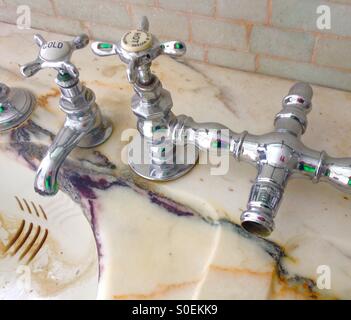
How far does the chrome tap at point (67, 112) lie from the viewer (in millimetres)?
450

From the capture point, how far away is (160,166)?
0.53m

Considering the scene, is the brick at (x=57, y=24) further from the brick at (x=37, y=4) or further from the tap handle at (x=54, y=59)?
the tap handle at (x=54, y=59)

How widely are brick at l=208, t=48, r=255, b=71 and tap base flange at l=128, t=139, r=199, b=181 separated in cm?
14

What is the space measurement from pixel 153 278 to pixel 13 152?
268 millimetres

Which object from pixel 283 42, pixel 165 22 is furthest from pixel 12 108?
pixel 283 42

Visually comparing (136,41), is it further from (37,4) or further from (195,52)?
(37,4)

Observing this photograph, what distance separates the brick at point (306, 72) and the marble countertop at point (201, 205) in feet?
0.03

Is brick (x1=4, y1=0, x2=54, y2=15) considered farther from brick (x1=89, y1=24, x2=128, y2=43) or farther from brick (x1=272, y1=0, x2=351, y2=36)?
brick (x1=272, y1=0, x2=351, y2=36)

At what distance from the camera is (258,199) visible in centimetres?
40

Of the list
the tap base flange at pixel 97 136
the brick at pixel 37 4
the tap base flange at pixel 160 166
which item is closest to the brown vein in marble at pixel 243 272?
the tap base flange at pixel 160 166

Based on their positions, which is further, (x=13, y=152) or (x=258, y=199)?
(x=13, y=152)

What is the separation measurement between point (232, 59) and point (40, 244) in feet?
1.26
